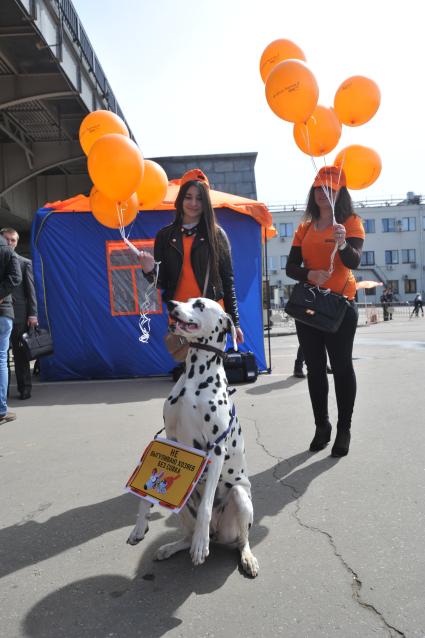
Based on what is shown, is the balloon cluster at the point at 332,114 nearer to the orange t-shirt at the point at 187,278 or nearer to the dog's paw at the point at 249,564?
the orange t-shirt at the point at 187,278

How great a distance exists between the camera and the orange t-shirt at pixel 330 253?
383 cm

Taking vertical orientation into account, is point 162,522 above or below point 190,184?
below

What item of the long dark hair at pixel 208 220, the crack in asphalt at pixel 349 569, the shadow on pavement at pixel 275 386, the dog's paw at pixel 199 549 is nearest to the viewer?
the crack in asphalt at pixel 349 569

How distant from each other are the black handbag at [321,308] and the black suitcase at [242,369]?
10.5 ft

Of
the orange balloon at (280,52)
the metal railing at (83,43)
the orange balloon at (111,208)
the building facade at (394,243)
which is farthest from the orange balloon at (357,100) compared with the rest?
the building facade at (394,243)

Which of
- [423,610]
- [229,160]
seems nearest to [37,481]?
[423,610]

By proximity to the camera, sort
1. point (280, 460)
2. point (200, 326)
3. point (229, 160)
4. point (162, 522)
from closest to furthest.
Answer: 1. point (200, 326)
2. point (162, 522)
3. point (280, 460)
4. point (229, 160)

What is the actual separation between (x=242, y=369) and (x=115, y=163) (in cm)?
412

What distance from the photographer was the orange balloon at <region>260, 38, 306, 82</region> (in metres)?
4.25

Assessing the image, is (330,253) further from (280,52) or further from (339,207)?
(280,52)

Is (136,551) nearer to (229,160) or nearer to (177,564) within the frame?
(177,564)

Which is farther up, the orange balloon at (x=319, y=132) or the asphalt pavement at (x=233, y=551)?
the orange balloon at (x=319, y=132)

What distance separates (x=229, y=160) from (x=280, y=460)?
1727cm

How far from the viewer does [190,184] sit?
2.95 metres
